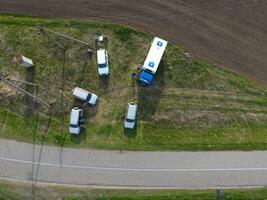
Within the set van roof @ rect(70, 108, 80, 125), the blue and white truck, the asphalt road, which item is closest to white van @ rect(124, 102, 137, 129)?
the blue and white truck

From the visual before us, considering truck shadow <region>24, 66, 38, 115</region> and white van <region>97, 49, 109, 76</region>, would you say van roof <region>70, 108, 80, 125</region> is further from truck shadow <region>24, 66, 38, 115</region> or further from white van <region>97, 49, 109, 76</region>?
white van <region>97, 49, 109, 76</region>

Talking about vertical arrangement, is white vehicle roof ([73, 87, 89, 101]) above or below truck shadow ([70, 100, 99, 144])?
above

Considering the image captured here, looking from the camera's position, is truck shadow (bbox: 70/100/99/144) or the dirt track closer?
the dirt track

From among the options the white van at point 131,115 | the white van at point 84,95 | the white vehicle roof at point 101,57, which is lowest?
the white van at point 131,115

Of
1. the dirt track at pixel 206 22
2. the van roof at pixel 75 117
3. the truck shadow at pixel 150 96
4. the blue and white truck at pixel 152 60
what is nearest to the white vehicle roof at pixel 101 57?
the dirt track at pixel 206 22

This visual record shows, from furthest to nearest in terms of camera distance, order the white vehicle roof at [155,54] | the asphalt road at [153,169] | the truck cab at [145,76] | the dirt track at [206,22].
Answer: the dirt track at [206,22], the asphalt road at [153,169], the truck cab at [145,76], the white vehicle roof at [155,54]

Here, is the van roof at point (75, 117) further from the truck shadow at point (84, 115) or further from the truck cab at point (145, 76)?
the truck cab at point (145, 76)

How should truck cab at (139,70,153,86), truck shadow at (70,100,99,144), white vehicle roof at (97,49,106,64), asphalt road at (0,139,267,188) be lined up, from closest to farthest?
truck cab at (139,70,153,86), white vehicle roof at (97,49,106,64), asphalt road at (0,139,267,188), truck shadow at (70,100,99,144)
